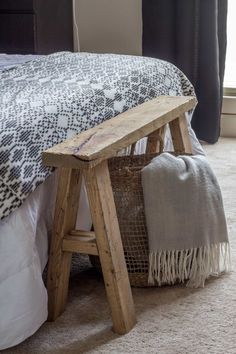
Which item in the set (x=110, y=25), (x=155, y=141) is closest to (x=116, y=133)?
(x=155, y=141)

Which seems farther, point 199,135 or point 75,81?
point 199,135

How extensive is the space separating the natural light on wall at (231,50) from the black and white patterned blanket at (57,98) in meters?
1.35

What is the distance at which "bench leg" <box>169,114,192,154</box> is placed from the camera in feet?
7.11

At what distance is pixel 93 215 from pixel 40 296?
9.6 inches

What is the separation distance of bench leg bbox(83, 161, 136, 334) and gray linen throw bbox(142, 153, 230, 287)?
0.70ft

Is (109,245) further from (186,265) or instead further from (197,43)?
(197,43)

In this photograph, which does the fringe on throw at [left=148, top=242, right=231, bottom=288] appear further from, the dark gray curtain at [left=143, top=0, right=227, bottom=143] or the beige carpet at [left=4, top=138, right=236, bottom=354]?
the dark gray curtain at [left=143, top=0, right=227, bottom=143]

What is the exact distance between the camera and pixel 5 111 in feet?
5.45

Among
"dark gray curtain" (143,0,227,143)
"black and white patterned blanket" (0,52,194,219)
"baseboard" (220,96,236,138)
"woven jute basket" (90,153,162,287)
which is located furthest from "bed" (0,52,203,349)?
"baseboard" (220,96,236,138)

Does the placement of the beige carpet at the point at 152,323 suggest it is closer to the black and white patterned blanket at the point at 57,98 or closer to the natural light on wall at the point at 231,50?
the black and white patterned blanket at the point at 57,98

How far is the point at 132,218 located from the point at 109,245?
0.29 meters

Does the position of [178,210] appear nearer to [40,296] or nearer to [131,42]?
[40,296]

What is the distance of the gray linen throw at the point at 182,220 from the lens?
1.85 meters

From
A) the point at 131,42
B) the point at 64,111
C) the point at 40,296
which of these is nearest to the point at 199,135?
the point at 131,42
